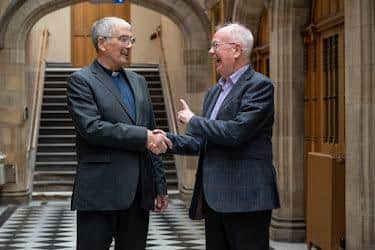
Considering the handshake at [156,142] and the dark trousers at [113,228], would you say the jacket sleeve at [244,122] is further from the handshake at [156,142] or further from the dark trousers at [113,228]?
the dark trousers at [113,228]

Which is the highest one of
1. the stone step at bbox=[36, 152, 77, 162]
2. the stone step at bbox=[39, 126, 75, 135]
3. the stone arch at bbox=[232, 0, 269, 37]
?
the stone arch at bbox=[232, 0, 269, 37]

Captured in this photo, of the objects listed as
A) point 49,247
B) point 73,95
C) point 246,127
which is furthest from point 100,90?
point 49,247

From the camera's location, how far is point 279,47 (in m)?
9.18

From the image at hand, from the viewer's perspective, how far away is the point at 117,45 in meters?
4.14

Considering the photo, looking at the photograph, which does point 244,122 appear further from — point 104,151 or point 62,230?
point 62,230

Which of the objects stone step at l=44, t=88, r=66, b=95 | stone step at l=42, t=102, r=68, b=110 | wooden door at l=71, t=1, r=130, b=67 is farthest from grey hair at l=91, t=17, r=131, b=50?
wooden door at l=71, t=1, r=130, b=67

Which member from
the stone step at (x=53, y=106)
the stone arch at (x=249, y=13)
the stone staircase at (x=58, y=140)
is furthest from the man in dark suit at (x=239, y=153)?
the stone step at (x=53, y=106)

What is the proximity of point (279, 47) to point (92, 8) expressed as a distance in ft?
46.0

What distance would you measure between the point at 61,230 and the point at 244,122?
7.24m

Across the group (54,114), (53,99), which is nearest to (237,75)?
(54,114)

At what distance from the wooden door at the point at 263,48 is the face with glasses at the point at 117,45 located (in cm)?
653

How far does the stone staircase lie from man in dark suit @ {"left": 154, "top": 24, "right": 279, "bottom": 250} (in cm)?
1143

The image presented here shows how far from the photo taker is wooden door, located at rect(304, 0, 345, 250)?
23.5 feet

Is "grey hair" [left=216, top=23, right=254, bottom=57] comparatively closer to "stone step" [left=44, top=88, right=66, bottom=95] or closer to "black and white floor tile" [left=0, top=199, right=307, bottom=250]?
"black and white floor tile" [left=0, top=199, right=307, bottom=250]
